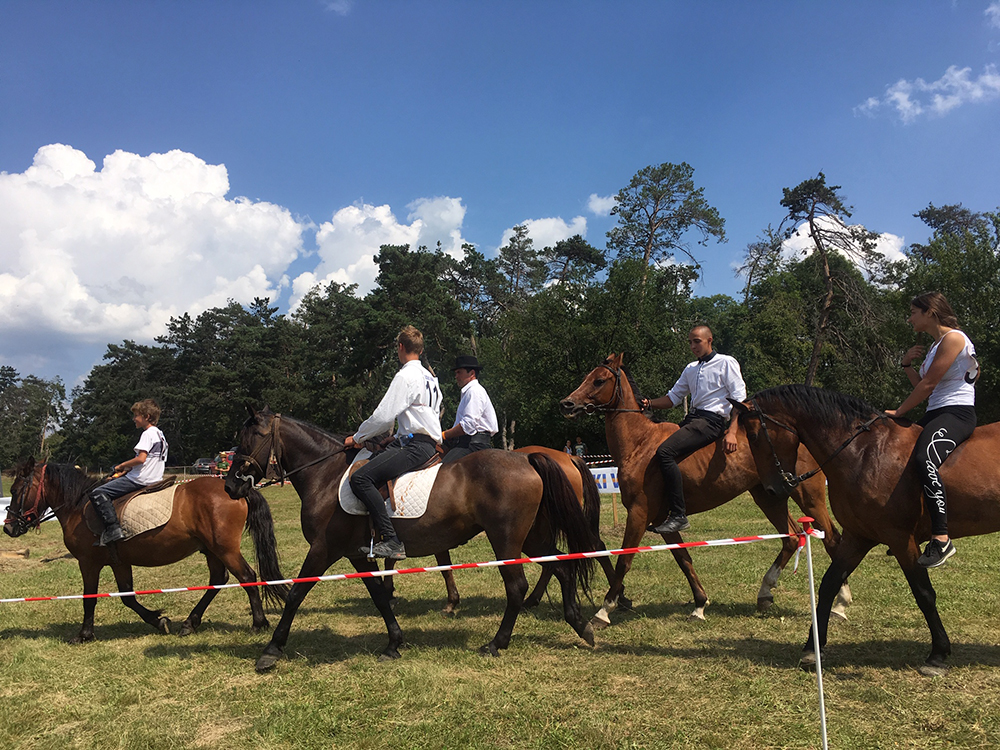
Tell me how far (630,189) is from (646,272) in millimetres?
5786

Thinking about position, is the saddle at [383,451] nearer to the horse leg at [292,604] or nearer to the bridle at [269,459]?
the bridle at [269,459]

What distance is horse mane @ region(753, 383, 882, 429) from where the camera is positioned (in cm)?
507

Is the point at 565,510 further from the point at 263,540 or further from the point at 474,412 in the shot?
the point at 263,540

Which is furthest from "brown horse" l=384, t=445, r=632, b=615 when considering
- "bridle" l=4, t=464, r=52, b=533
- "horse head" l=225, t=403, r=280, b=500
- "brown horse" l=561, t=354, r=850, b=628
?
"bridle" l=4, t=464, r=52, b=533

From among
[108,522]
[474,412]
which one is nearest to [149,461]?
[108,522]

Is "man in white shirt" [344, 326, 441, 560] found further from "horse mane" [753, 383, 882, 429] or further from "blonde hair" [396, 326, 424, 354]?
"horse mane" [753, 383, 882, 429]

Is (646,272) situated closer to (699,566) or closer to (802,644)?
(699,566)

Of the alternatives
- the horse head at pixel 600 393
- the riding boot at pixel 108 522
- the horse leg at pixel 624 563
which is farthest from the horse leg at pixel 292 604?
the horse head at pixel 600 393

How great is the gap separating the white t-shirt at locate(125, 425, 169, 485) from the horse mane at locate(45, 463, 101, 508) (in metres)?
0.45

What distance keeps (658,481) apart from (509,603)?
198 centimetres

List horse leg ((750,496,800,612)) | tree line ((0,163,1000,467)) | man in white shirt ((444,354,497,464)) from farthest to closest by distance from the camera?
tree line ((0,163,1000,467)) → man in white shirt ((444,354,497,464)) → horse leg ((750,496,800,612))

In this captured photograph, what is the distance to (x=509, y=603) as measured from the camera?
18.7 feet

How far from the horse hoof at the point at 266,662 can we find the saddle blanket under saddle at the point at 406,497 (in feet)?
4.53

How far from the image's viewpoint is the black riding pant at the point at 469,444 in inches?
275
